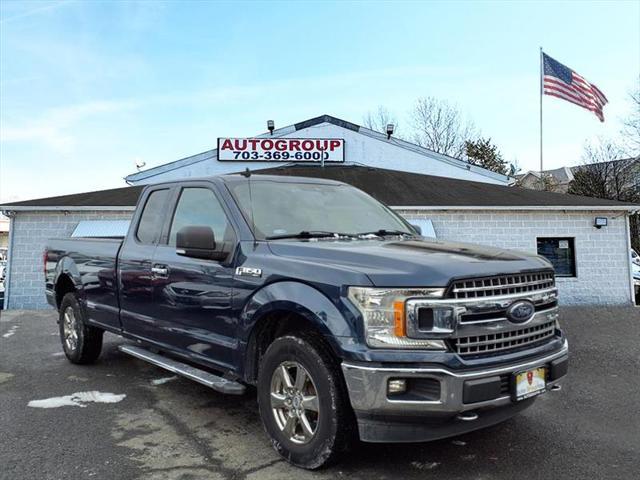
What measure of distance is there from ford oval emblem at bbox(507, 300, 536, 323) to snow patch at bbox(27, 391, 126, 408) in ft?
12.1

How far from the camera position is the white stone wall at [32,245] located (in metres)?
12.9

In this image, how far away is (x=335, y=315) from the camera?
3109 millimetres

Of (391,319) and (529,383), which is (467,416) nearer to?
(529,383)

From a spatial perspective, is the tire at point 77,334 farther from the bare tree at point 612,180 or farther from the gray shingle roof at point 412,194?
the bare tree at point 612,180

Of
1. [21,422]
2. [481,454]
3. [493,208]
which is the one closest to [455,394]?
[481,454]

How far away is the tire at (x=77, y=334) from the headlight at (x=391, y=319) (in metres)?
4.13

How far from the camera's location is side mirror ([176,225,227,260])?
3.79 metres

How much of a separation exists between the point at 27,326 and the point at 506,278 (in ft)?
30.5

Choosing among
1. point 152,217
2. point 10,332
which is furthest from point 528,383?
point 10,332

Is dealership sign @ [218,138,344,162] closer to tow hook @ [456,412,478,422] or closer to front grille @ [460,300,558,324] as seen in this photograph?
front grille @ [460,300,558,324]

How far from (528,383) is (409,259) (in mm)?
1080

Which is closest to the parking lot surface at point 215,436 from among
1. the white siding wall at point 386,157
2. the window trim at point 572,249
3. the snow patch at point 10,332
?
the snow patch at point 10,332

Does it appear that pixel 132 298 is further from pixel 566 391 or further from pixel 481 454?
pixel 566 391

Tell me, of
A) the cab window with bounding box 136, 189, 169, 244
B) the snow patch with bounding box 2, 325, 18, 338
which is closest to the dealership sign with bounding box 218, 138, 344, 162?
the snow patch with bounding box 2, 325, 18, 338
